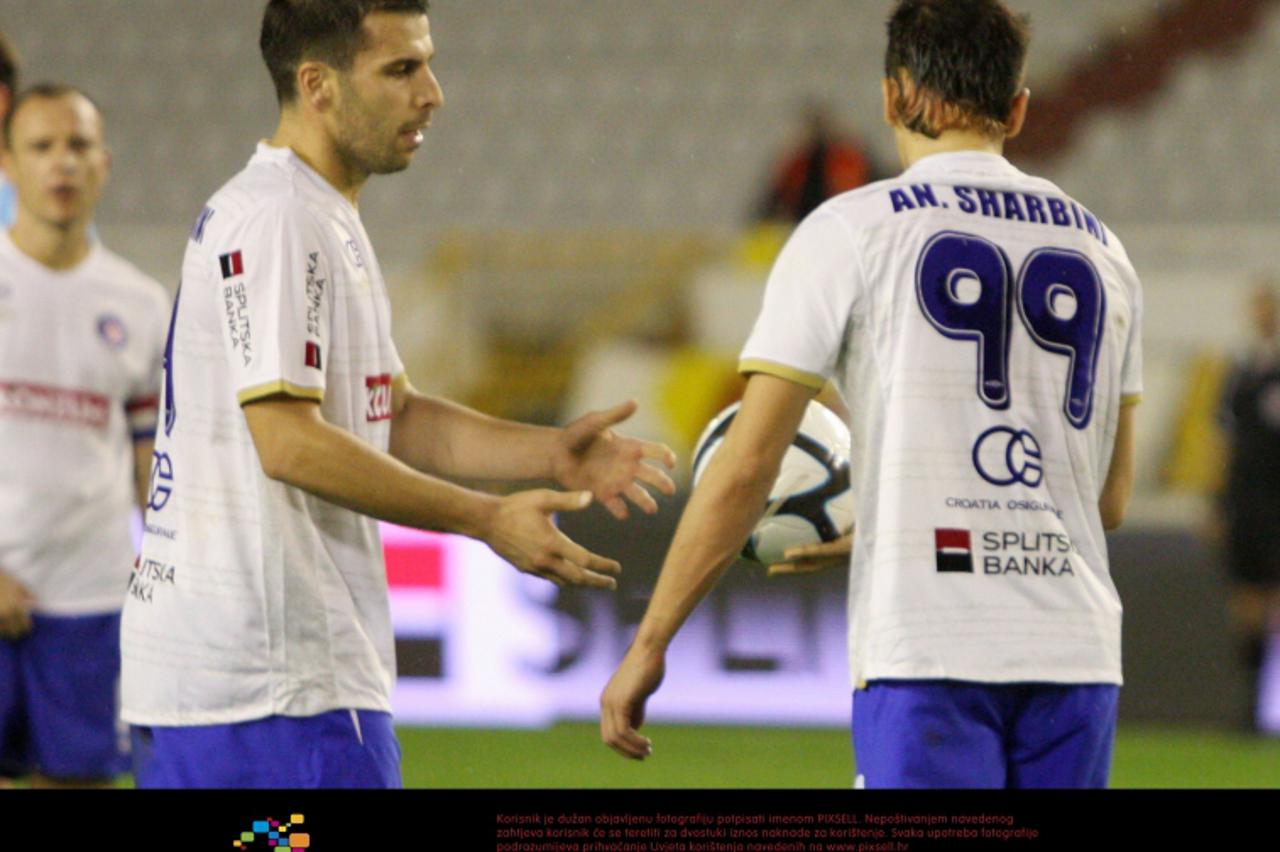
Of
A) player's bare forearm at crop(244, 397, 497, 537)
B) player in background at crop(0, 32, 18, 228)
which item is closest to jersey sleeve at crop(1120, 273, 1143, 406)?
player's bare forearm at crop(244, 397, 497, 537)

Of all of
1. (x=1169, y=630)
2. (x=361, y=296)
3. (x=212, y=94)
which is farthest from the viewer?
(x=212, y=94)

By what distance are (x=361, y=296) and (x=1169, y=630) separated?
5818mm

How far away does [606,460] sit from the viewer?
3357 mm

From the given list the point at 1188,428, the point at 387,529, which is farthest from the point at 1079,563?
the point at 1188,428

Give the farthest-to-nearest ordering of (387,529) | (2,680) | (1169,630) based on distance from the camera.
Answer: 1. (1169,630)
2. (387,529)
3. (2,680)

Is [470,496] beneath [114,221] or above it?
beneath

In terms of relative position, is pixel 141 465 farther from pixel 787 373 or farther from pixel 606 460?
pixel 787 373

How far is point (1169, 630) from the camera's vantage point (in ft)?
26.1

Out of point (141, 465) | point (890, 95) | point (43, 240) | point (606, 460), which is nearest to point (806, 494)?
point (606, 460)

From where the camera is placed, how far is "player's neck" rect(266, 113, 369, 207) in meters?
3.08

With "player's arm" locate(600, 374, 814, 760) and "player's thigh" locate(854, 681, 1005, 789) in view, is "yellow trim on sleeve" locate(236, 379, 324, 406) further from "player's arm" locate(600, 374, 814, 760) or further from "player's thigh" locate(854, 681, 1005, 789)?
"player's thigh" locate(854, 681, 1005, 789)

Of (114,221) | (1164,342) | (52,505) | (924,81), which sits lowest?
(52,505)
